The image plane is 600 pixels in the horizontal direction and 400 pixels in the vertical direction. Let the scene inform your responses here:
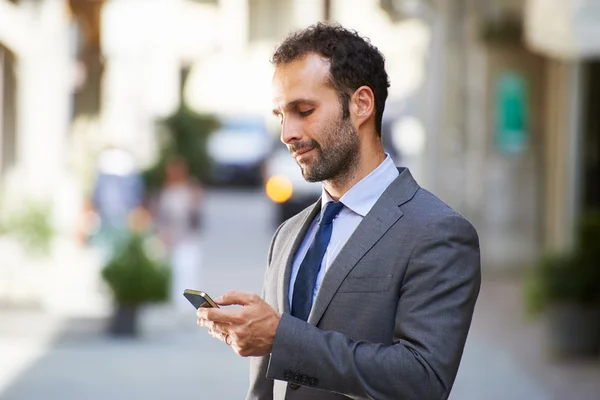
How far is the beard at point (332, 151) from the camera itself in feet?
8.57

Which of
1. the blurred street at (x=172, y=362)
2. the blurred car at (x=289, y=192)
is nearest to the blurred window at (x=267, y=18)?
the blurred car at (x=289, y=192)

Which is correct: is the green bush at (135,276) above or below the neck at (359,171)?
below

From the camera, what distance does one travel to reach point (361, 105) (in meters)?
2.64

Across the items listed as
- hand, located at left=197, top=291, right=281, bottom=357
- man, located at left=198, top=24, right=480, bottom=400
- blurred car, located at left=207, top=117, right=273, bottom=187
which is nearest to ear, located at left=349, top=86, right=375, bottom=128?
man, located at left=198, top=24, right=480, bottom=400

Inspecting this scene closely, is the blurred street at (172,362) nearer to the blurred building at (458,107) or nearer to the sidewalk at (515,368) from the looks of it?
the sidewalk at (515,368)

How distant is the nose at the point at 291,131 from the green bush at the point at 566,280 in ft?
25.1

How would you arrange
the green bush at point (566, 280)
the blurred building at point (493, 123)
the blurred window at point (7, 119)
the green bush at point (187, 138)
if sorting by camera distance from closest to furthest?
the green bush at point (566, 280) < the blurred building at point (493, 123) < the blurred window at point (7, 119) < the green bush at point (187, 138)

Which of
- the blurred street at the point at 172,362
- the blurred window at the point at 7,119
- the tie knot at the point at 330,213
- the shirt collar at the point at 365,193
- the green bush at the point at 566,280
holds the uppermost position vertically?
the shirt collar at the point at 365,193

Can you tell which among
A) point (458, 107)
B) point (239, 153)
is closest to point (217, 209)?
point (239, 153)

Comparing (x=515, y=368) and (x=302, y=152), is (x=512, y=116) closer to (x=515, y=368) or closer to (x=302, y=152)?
(x=515, y=368)

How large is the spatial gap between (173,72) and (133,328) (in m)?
29.5

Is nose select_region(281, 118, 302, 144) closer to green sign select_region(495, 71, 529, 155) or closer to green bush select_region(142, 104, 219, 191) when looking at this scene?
green sign select_region(495, 71, 529, 155)

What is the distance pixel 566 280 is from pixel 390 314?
25.3 feet

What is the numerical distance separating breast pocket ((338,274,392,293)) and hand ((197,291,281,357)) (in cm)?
17
